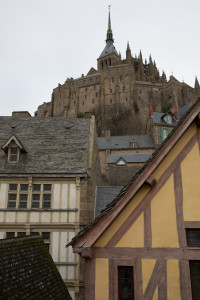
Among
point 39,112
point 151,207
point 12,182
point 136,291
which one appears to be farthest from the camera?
point 39,112

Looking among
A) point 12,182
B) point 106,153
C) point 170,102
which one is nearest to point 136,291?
point 12,182

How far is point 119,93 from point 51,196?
74.4 metres

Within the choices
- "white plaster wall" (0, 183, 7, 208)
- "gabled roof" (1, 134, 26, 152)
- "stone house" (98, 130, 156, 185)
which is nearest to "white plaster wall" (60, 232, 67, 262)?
"white plaster wall" (0, 183, 7, 208)

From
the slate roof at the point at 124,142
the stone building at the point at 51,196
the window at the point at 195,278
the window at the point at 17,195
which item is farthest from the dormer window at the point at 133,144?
the window at the point at 195,278

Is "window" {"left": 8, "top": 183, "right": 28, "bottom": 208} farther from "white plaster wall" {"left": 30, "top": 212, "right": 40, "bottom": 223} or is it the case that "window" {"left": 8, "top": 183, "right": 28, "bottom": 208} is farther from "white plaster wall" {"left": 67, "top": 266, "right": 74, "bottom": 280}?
"white plaster wall" {"left": 67, "top": 266, "right": 74, "bottom": 280}

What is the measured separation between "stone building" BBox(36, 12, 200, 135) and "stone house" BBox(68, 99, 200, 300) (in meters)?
67.1

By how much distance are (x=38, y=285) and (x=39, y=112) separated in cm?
9655

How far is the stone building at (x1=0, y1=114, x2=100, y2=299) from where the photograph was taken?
10875 mm

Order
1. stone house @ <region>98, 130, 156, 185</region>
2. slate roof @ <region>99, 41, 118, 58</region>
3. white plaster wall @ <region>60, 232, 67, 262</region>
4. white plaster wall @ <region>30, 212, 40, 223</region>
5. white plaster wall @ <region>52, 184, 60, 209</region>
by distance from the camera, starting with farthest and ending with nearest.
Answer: slate roof @ <region>99, 41, 118, 58</region> → stone house @ <region>98, 130, 156, 185</region> → white plaster wall @ <region>52, 184, 60, 209</region> → white plaster wall @ <region>30, 212, 40, 223</region> → white plaster wall @ <region>60, 232, 67, 262</region>

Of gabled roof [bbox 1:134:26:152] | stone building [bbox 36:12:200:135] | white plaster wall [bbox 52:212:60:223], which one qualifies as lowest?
white plaster wall [bbox 52:212:60:223]

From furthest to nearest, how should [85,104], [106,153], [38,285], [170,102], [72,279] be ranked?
[85,104]
[170,102]
[106,153]
[72,279]
[38,285]

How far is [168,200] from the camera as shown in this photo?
503 cm

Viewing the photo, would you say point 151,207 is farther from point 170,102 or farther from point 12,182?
point 170,102

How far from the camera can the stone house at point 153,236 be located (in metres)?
4.67
